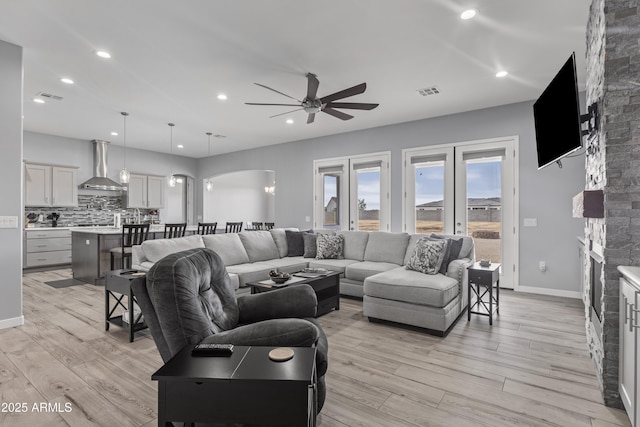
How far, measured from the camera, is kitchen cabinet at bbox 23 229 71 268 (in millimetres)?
6387

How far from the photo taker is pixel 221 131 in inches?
271

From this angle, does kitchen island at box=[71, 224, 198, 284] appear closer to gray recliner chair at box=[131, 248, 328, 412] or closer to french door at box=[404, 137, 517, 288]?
gray recliner chair at box=[131, 248, 328, 412]

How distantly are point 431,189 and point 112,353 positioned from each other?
5140mm

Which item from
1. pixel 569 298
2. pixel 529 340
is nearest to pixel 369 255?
pixel 529 340

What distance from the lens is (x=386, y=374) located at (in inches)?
95.7

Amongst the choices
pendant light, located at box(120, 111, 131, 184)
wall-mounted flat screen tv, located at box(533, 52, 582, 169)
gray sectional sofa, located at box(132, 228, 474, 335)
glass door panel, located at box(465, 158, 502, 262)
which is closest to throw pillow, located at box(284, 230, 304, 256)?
gray sectional sofa, located at box(132, 228, 474, 335)

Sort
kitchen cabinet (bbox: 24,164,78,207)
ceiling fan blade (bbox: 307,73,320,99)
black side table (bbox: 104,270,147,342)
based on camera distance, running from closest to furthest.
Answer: black side table (bbox: 104,270,147,342) < ceiling fan blade (bbox: 307,73,320,99) < kitchen cabinet (bbox: 24,164,78,207)

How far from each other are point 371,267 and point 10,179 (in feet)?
13.6

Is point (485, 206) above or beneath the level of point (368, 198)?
beneath

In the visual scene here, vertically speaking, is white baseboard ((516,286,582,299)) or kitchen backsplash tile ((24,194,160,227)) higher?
kitchen backsplash tile ((24,194,160,227))

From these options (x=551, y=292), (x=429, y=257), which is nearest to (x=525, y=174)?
(x=551, y=292)

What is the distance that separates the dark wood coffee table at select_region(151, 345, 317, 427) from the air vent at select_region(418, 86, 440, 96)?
14.1ft

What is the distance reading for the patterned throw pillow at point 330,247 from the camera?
5.11 metres

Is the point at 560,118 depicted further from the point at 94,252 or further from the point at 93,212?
the point at 93,212
